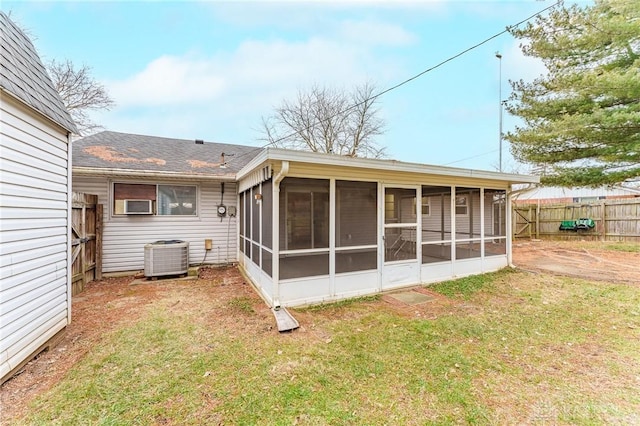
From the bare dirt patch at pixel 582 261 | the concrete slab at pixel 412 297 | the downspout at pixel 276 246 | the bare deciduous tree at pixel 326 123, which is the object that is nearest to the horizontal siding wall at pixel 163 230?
the downspout at pixel 276 246

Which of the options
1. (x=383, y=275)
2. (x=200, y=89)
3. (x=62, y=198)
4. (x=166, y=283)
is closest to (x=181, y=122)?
(x=200, y=89)

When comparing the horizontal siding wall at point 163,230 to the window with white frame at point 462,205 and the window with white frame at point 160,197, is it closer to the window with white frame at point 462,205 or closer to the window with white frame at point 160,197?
the window with white frame at point 160,197

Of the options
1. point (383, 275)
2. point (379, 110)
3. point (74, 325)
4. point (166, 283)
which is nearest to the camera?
point (74, 325)

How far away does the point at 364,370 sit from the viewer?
2693 millimetres

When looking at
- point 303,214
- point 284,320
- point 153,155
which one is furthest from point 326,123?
point 284,320

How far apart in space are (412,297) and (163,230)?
599 centimetres

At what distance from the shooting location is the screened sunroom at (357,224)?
4.30 meters

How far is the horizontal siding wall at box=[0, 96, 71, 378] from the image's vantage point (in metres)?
2.45

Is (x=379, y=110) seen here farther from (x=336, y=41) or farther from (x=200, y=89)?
(x=200, y=89)

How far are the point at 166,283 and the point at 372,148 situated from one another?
13953 millimetres

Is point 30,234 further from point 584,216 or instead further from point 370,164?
point 584,216

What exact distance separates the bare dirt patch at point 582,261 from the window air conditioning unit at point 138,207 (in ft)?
31.4

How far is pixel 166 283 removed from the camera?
5.94 metres

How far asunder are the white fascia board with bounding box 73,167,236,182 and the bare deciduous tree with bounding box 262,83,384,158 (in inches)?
386
